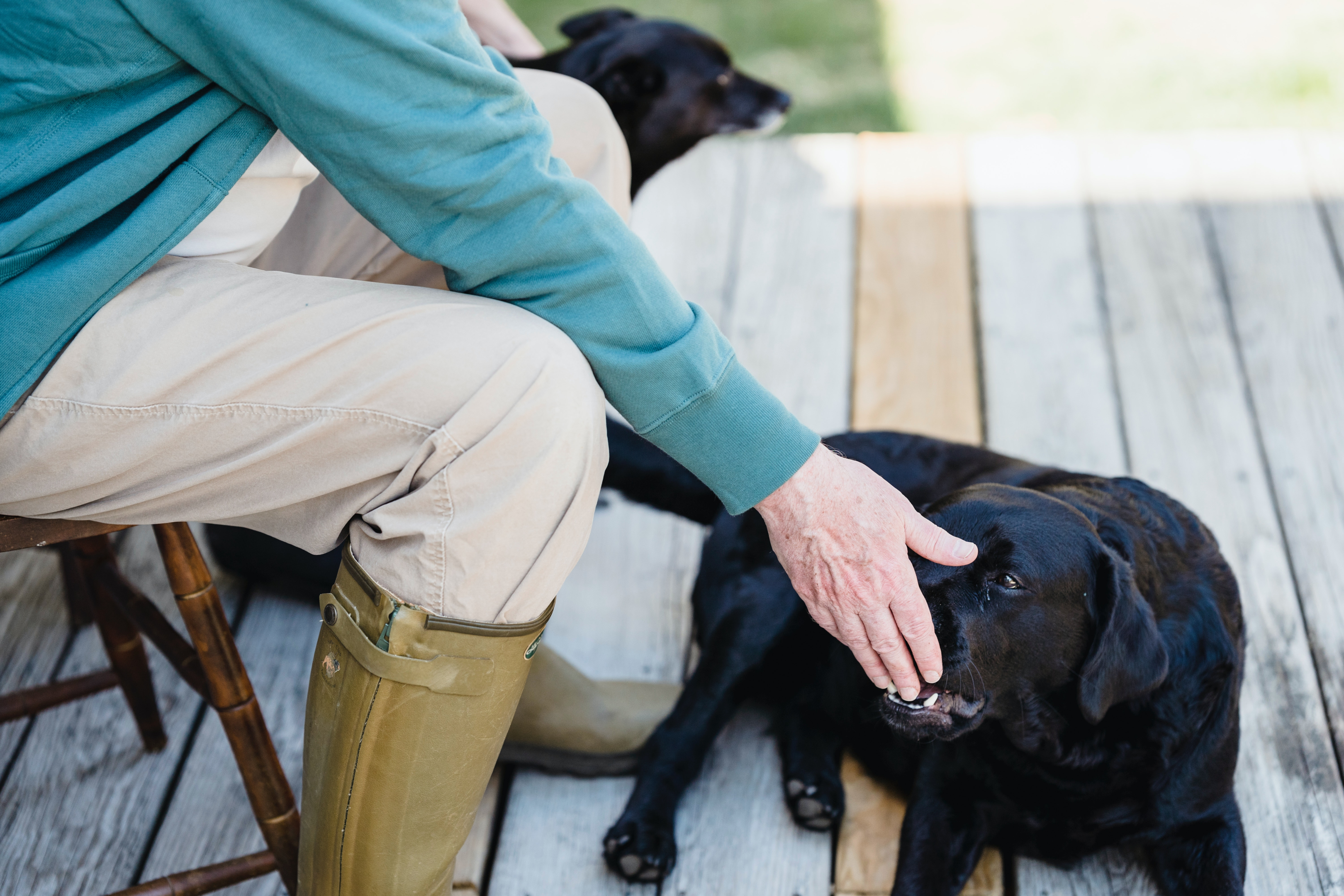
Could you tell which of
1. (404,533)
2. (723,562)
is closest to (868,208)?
(723,562)

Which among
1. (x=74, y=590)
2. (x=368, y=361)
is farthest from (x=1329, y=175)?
(x=74, y=590)

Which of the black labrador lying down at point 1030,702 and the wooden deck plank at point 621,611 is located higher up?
the black labrador lying down at point 1030,702

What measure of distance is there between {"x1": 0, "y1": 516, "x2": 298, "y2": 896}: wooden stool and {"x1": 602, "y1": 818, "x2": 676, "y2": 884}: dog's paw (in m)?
0.41

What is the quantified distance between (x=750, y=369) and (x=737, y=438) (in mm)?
1402

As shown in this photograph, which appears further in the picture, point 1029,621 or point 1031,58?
point 1031,58

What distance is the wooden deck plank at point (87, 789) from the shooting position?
1.59 metres

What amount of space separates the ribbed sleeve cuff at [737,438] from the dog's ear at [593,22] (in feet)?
5.15

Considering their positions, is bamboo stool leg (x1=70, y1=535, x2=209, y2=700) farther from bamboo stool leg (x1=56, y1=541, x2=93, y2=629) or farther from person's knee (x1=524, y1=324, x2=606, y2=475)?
person's knee (x1=524, y1=324, x2=606, y2=475)

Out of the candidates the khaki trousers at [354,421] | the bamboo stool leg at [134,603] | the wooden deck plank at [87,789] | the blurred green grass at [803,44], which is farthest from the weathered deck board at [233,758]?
the blurred green grass at [803,44]

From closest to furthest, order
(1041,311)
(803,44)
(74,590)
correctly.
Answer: (74,590)
(1041,311)
(803,44)

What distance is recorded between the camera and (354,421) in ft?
3.65

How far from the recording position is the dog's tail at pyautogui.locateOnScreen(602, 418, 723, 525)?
1819 millimetres

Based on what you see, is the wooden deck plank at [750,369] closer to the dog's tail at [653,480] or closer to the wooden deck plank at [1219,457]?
the dog's tail at [653,480]

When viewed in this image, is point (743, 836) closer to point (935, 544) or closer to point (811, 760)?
point (811, 760)
